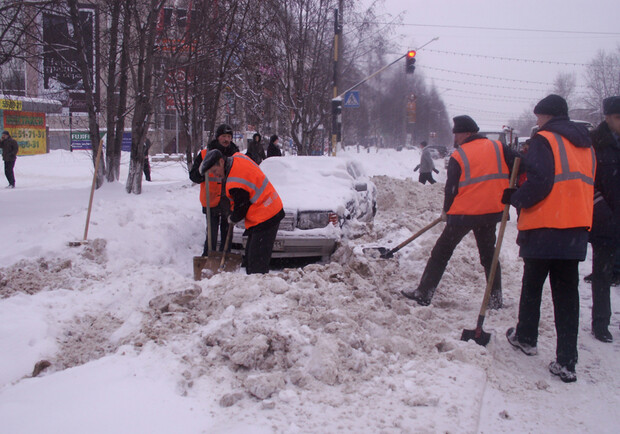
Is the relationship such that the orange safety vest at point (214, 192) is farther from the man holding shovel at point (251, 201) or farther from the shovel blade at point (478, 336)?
the shovel blade at point (478, 336)

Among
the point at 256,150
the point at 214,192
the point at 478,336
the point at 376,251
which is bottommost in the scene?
the point at 478,336

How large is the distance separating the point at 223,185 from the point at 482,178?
298 cm

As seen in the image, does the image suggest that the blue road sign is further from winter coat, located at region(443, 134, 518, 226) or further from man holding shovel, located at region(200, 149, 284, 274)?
winter coat, located at region(443, 134, 518, 226)

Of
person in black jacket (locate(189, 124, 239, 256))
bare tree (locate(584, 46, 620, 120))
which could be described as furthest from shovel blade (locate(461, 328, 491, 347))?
bare tree (locate(584, 46, 620, 120))

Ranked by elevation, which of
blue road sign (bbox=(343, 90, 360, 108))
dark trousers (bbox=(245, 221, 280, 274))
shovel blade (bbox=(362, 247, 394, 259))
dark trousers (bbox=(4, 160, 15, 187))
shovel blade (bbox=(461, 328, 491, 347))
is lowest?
shovel blade (bbox=(461, 328, 491, 347))

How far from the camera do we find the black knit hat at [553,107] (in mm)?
3717

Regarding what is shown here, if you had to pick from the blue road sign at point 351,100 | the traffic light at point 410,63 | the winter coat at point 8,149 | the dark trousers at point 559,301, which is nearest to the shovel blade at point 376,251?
the dark trousers at point 559,301

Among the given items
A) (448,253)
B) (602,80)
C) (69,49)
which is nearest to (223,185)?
(448,253)

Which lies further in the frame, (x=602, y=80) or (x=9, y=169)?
(x=602, y=80)

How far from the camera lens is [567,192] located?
353cm

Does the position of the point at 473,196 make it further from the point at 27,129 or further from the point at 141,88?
the point at 27,129

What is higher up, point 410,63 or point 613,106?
point 410,63

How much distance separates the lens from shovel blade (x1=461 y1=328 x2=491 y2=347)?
154 inches

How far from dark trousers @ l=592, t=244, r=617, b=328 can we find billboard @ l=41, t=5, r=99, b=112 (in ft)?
35.6
